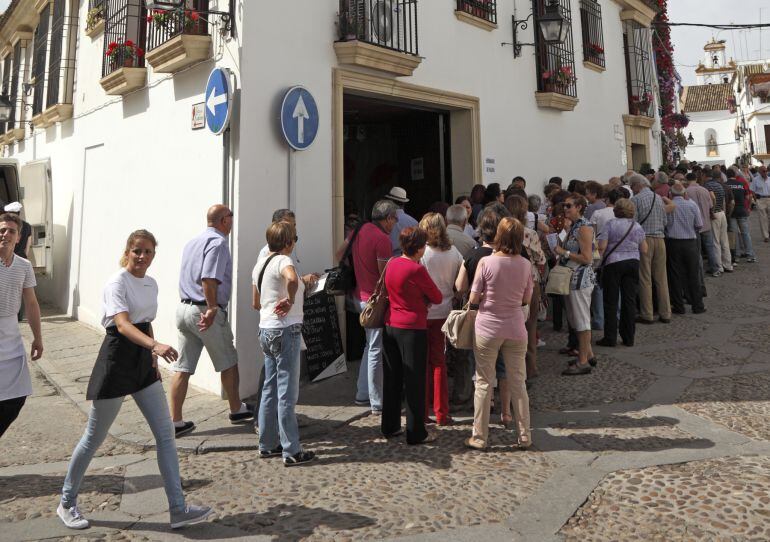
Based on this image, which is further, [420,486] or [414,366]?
[414,366]

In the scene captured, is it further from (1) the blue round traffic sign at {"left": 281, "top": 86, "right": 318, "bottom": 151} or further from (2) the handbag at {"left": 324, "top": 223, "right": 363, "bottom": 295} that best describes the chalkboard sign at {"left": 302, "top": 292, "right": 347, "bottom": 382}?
(1) the blue round traffic sign at {"left": 281, "top": 86, "right": 318, "bottom": 151}

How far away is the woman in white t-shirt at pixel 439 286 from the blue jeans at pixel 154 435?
86.9 inches

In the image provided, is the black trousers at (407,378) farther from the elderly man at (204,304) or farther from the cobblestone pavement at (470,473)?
the elderly man at (204,304)

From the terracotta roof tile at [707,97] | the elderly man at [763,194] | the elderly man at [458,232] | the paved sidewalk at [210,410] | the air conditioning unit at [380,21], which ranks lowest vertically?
the paved sidewalk at [210,410]

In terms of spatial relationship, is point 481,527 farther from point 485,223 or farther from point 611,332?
point 611,332

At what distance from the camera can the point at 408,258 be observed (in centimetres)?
430

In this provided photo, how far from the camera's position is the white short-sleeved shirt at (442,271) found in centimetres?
465

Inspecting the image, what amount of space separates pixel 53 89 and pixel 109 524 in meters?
10.5

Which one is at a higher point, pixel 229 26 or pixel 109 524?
pixel 229 26

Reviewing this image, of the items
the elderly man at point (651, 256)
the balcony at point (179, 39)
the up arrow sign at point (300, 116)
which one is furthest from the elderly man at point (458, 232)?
the elderly man at point (651, 256)

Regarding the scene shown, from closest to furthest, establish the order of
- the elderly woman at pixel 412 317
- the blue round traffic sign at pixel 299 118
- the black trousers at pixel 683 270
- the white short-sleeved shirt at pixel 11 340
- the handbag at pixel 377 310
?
the white short-sleeved shirt at pixel 11 340 < the elderly woman at pixel 412 317 < the handbag at pixel 377 310 < the blue round traffic sign at pixel 299 118 < the black trousers at pixel 683 270

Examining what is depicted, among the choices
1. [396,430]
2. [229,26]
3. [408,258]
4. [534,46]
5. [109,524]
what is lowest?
[109,524]

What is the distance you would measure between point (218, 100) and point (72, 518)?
3804 mm

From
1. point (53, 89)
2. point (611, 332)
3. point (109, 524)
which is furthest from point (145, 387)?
point (53, 89)
